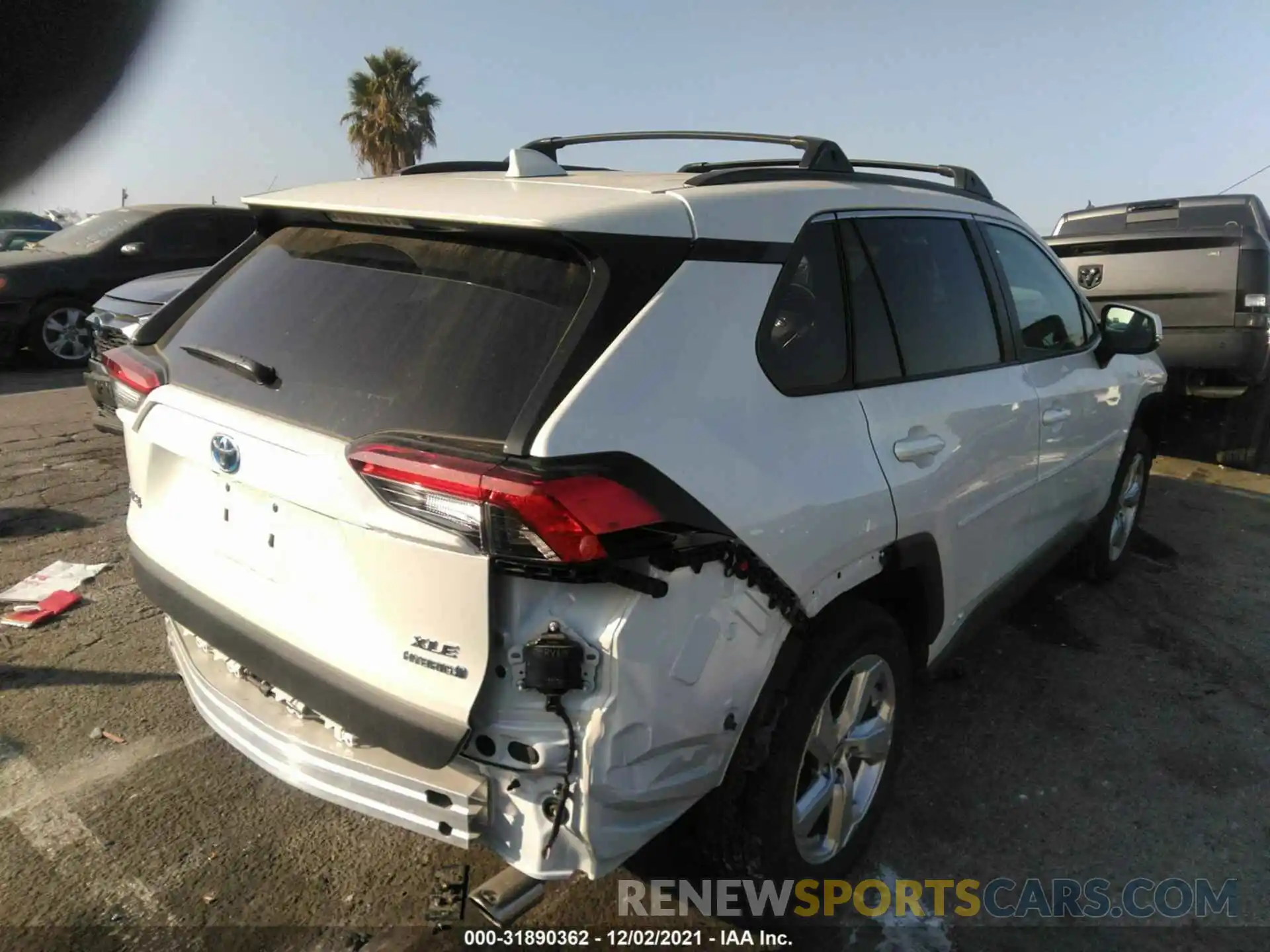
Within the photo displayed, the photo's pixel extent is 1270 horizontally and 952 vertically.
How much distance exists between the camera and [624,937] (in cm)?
248

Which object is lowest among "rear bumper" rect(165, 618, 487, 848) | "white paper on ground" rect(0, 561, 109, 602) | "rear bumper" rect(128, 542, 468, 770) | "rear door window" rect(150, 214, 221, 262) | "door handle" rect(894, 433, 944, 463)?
"white paper on ground" rect(0, 561, 109, 602)

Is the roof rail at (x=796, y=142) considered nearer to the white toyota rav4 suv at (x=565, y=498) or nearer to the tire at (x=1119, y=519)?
the white toyota rav4 suv at (x=565, y=498)

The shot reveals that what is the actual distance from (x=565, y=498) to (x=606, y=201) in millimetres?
724

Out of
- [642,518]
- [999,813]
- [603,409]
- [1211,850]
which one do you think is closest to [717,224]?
[603,409]

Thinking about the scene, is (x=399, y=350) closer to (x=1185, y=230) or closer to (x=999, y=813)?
(x=999, y=813)

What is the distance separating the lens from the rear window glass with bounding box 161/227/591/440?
6.33 feet

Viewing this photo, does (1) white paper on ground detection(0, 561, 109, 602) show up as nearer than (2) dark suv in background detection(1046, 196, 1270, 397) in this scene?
Yes

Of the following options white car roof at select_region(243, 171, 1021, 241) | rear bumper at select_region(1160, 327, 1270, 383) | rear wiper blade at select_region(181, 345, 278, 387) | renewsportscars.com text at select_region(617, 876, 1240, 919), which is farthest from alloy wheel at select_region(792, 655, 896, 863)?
rear bumper at select_region(1160, 327, 1270, 383)

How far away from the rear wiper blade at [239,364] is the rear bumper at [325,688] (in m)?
0.56

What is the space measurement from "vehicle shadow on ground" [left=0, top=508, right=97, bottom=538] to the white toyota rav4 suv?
2.88 meters

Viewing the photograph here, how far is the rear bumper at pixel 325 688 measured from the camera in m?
1.89

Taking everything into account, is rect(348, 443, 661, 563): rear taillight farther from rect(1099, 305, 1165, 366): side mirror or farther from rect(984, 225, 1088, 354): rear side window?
rect(1099, 305, 1165, 366): side mirror

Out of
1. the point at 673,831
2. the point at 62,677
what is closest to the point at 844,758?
the point at 673,831

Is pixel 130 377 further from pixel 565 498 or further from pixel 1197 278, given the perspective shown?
pixel 1197 278
